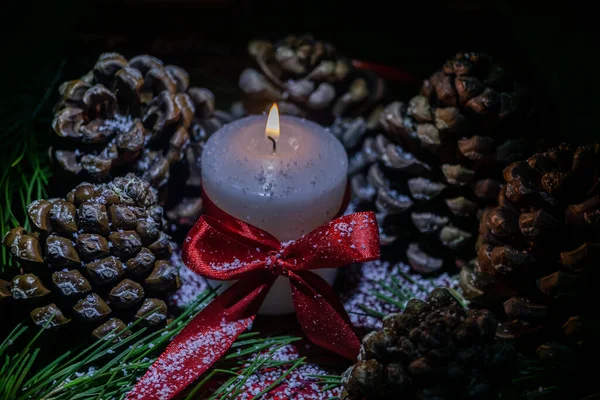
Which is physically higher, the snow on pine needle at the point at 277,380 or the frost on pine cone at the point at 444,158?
the frost on pine cone at the point at 444,158

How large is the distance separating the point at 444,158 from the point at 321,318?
0.75ft

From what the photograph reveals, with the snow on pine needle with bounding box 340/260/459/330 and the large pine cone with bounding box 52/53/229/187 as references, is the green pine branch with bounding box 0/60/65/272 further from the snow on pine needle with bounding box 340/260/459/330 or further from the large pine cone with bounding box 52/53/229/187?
the snow on pine needle with bounding box 340/260/459/330

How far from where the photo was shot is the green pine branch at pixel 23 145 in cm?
72

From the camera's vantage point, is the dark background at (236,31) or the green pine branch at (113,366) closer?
the green pine branch at (113,366)

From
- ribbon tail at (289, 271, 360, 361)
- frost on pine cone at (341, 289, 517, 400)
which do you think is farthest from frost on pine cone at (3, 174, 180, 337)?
frost on pine cone at (341, 289, 517, 400)

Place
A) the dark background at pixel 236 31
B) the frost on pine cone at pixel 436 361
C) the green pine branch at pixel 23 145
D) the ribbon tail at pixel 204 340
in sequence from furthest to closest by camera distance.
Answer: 1. the dark background at pixel 236 31
2. the green pine branch at pixel 23 145
3. the ribbon tail at pixel 204 340
4. the frost on pine cone at pixel 436 361

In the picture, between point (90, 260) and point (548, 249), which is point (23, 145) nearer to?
point (90, 260)

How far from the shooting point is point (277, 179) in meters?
0.66

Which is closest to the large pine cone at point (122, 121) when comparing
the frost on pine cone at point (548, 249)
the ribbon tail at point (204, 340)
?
the ribbon tail at point (204, 340)

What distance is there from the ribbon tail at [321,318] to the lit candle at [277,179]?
33mm

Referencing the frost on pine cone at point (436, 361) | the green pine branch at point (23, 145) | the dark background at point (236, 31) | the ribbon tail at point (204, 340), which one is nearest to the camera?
the frost on pine cone at point (436, 361)

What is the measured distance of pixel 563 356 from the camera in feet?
1.94

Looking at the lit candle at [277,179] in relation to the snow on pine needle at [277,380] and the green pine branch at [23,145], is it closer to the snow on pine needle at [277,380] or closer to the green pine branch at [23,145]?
the snow on pine needle at [277,380]

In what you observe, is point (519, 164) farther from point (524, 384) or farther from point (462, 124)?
point (524, 384)
